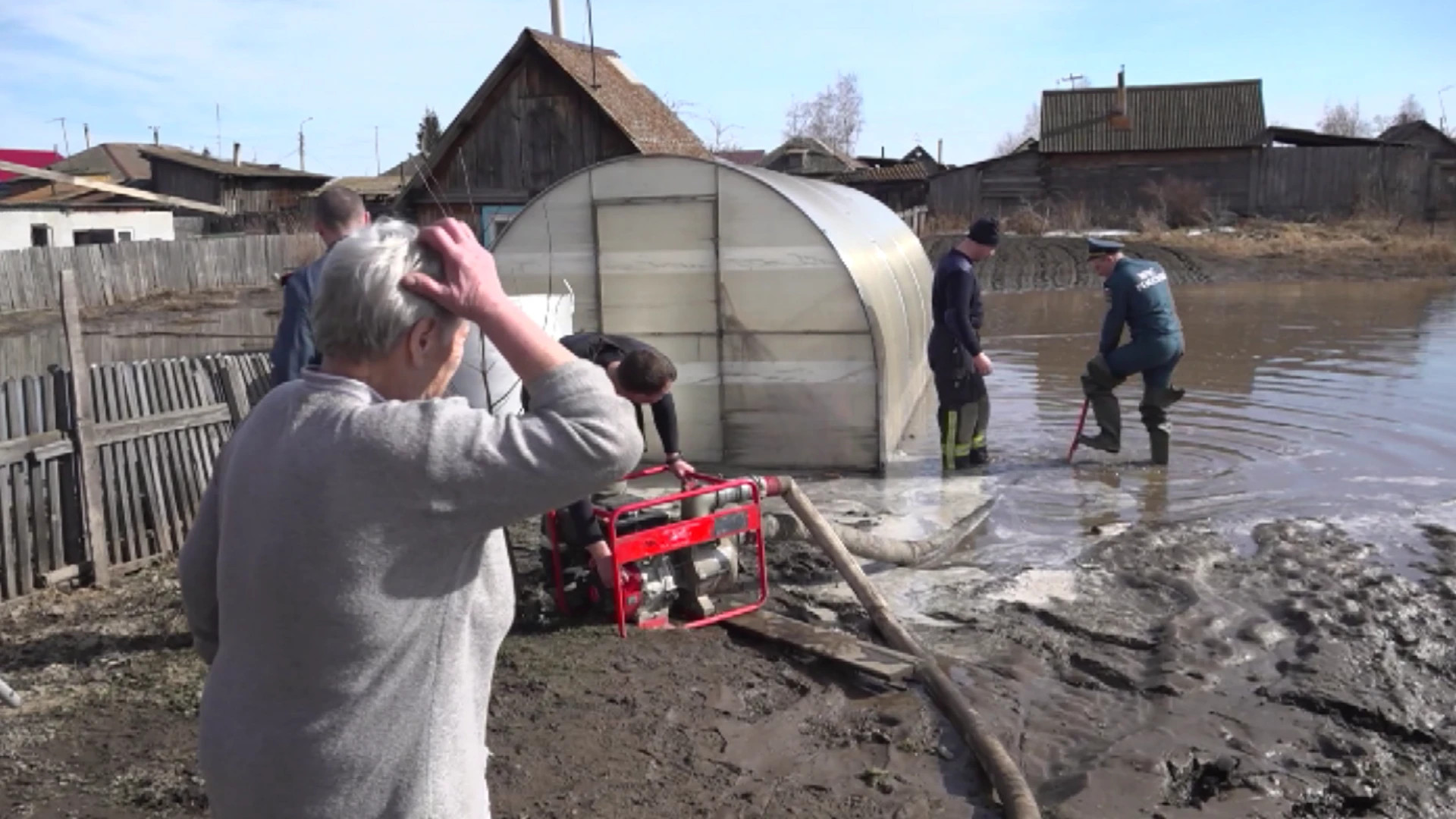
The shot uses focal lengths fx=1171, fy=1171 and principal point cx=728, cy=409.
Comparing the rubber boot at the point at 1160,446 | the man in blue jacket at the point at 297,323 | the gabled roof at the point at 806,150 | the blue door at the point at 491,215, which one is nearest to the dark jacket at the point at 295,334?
the man in blue jacket at the point at 297,323

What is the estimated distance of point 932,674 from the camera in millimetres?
5426

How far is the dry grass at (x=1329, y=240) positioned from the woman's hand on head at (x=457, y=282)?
33.0 m

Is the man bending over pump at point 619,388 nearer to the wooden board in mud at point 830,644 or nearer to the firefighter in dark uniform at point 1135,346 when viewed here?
the wooden board in mud at point 830,644

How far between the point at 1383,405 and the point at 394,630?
1298 cm

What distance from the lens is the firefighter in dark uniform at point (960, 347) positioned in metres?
9.55

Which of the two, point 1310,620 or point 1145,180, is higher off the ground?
point 1145,180

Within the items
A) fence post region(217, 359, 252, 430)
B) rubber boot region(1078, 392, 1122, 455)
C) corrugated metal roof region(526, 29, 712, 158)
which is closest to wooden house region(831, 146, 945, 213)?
corrugated metal roof region(526, 29, 712, 158)

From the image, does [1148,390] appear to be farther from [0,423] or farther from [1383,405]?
[0,423]

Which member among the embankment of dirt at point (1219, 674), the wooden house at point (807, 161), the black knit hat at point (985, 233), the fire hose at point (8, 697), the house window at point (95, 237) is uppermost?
the wooden house at point (807, 161)

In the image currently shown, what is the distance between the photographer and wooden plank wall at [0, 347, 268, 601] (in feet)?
22.3

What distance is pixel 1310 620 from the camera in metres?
6.27

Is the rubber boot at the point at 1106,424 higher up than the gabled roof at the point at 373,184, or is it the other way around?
the gabled roof at the point at 373,184

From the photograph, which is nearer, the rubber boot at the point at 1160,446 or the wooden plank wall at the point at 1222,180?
the rubber boot at the point at 1160,446

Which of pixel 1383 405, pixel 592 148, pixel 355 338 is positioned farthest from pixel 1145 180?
pixel 355 338
